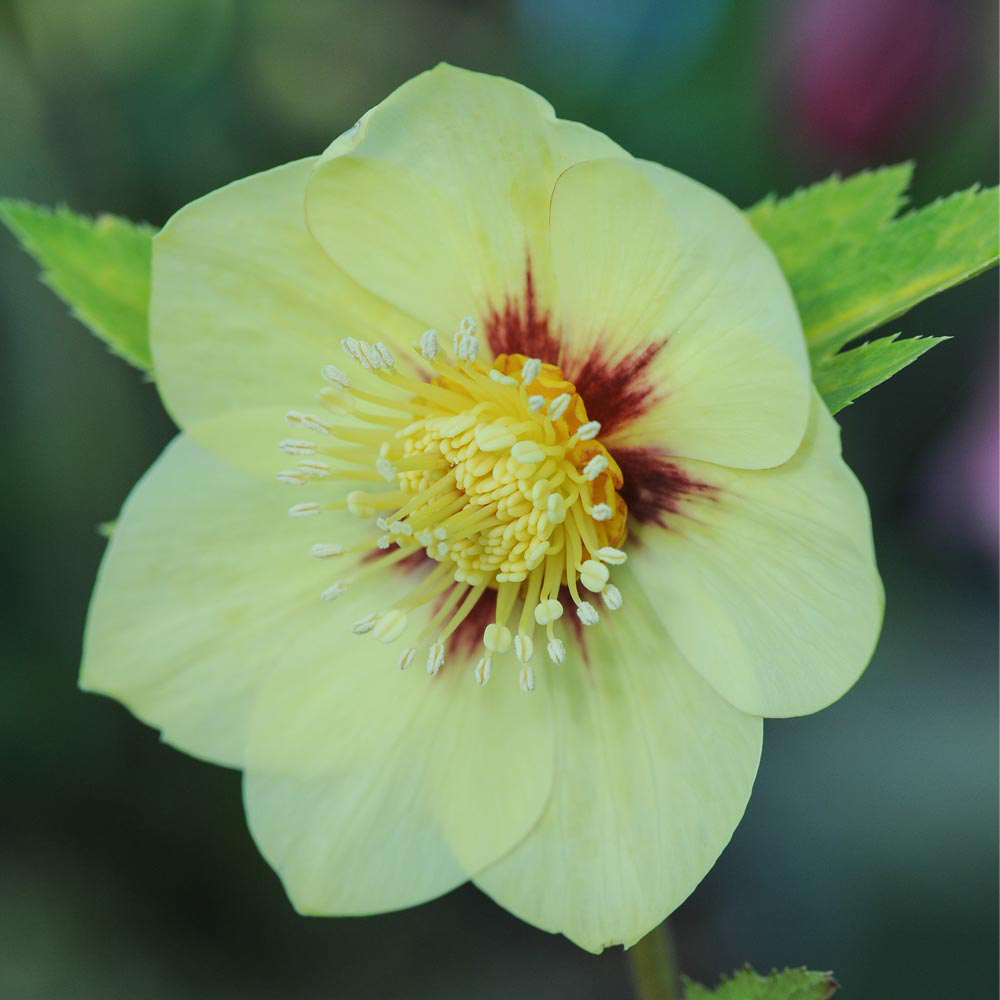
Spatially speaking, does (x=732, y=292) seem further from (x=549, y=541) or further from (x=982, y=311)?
(x=982, y=311)

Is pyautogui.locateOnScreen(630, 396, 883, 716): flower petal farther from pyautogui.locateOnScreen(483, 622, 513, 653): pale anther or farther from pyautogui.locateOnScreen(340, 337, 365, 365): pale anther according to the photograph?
pyautogui.locateOnScreen(340, 337, 365, 365): pale anther

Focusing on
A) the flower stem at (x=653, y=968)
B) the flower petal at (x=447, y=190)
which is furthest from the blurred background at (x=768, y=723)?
the flower petal at (x=447, y=190)

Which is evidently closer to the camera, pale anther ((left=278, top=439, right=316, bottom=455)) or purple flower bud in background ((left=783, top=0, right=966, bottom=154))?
pale anther ((left=278, top=439, right=316, bottom=455))

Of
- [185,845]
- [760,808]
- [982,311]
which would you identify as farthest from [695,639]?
[185,845]

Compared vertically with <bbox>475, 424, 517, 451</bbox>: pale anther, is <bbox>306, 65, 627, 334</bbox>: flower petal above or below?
above

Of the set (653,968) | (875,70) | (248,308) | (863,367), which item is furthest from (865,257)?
(875,70)

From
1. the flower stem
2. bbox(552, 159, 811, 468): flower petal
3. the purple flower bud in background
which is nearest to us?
bbox(552, 159, 811, 468): flower petal

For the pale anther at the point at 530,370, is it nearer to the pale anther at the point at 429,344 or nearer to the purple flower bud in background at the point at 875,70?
the pale anther at the point at 429,344

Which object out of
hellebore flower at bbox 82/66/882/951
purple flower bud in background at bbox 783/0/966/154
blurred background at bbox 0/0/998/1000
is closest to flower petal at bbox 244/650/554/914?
hellebore flower at bbox 82/66/882/951
